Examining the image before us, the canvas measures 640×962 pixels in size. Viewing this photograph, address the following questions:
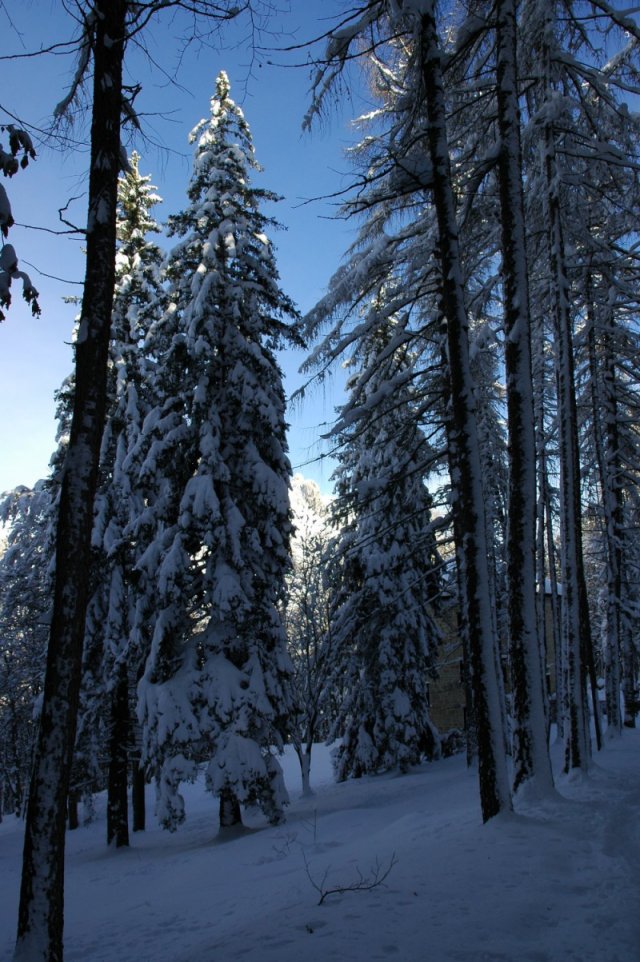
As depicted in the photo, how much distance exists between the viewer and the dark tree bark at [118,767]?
53.1ft

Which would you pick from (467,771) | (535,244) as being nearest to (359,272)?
(535,244)

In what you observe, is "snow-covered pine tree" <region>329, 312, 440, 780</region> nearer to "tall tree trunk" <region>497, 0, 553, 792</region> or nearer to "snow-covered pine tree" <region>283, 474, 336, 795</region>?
"snow-covered pine tree" <region>283, 474, 336, 795</region>

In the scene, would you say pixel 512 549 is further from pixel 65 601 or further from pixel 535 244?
pixel 535 244

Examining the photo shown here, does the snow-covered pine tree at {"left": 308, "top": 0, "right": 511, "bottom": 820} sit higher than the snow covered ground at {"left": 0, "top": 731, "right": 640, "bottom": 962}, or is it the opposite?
the snow-covered pine tree at {"left": 308, "top": 0, "right": 511, "bottom": 820}

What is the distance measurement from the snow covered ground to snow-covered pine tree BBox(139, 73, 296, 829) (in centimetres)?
205

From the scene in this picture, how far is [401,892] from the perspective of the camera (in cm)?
501

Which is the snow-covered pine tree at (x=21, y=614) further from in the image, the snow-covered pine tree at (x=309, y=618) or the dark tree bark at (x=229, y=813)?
the dark tree bark at (x=229, y=813)

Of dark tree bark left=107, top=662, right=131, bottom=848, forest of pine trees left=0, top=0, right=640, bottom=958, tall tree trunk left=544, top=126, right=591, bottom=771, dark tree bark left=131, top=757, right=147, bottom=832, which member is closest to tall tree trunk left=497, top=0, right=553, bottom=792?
forest of pine trees left=0, top=0, right=640, bottom=958

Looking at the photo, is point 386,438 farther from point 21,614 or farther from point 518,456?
point 21,614

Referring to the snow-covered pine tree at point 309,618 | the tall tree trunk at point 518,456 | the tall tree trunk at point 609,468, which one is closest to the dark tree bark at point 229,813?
the snow-covered pine tree at point 309,618

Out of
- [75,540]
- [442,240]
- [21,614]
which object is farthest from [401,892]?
[21,614]

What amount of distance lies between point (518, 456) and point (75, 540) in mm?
5444

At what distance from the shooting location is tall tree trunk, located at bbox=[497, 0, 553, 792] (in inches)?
290

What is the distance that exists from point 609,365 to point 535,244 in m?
6.93
